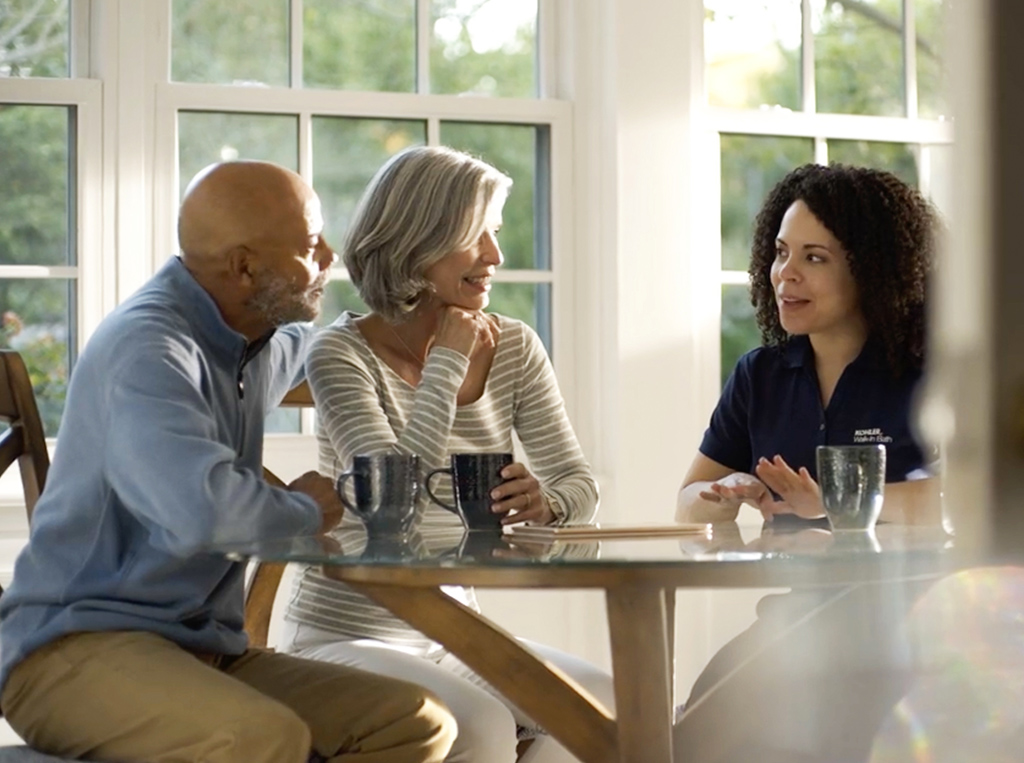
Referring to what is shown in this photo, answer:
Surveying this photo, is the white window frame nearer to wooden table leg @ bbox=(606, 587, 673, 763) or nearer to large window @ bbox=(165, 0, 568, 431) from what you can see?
large window @ bbox=(165, 0, 568, 431)

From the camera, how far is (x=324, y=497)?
156 cm

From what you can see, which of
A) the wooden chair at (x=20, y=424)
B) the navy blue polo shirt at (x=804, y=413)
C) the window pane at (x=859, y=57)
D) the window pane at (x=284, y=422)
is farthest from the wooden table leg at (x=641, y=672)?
the window pane at (x=859, y=57)

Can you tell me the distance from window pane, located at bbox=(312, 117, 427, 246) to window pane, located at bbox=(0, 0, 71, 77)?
56 cm

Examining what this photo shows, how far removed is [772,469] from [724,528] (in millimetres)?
116

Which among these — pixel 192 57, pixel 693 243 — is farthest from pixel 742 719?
pixel 192 57

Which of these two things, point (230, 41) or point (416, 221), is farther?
point (230, 41)

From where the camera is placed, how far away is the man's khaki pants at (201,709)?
1.38m

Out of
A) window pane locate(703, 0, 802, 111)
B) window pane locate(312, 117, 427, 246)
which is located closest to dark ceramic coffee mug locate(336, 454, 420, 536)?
window pane locate(312, 117, 427, 246)

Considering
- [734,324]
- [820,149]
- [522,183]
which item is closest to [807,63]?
[820,149]

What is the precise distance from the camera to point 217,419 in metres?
1.69

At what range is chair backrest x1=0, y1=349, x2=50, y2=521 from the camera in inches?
75.9

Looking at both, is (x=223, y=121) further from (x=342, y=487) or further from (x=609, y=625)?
(x=609, y=625)

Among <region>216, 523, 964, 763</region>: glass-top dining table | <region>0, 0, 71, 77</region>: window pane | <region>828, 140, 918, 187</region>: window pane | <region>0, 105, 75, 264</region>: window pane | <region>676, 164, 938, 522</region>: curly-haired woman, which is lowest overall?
<region>216, 523, 964, 763</region>: glass-top dining table

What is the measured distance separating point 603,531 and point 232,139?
6.08 feet
